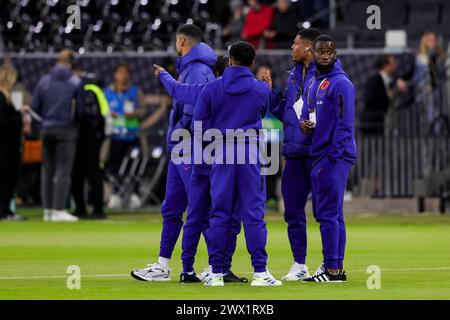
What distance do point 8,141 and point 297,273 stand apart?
11.4 metres

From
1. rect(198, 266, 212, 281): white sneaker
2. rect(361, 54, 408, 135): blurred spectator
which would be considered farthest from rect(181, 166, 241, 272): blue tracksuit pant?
rect(361, 54, 408, 135): blurred spectator

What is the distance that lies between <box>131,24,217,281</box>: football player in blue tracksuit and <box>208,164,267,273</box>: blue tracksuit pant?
76 centimetres

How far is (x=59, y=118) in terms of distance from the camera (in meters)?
22.8

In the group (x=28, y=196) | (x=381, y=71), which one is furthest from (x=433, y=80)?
(x=28, y=196)

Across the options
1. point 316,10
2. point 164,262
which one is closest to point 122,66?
point 316,10

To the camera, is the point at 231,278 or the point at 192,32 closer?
the point at 231,278

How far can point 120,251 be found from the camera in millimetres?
16703

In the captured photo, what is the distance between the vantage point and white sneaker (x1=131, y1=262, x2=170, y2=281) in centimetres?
1265

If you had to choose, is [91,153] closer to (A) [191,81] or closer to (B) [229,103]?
(A) [191,81]

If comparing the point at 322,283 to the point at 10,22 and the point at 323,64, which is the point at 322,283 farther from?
the point at 10,22

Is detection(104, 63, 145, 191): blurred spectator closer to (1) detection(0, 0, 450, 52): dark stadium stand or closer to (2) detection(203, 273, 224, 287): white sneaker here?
(1) detection(0, 0, 450, 52): dark stadium stand

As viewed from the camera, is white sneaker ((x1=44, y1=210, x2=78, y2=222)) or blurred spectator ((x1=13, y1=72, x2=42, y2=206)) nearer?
white sneaker ((x1=44, y1=210, x2=78, y2=222))

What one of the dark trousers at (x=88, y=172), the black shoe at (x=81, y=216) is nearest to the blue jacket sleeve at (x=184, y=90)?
the dark trousers at (x=88, y=172)

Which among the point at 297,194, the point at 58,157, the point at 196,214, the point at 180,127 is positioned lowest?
the point at 58,157
